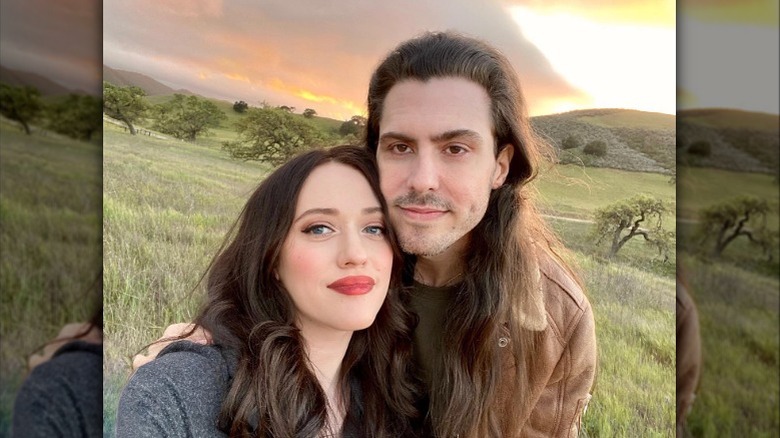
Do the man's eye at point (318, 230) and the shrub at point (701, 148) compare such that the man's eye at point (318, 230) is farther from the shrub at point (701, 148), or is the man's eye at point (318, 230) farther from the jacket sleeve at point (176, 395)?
the shrub at point (701, 148)

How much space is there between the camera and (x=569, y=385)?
3062mm

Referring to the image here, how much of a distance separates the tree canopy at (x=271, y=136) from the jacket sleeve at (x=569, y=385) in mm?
1322

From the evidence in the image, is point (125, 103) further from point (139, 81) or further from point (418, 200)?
point (418, 200)

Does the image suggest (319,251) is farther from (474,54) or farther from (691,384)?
(691,384)

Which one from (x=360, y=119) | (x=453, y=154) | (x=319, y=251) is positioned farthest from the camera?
(x=360, y=119)

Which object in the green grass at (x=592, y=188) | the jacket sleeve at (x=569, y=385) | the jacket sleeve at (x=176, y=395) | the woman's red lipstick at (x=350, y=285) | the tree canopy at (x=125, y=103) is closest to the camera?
the jacket sleeve at (x=176, y=395)

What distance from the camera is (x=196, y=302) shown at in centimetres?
359

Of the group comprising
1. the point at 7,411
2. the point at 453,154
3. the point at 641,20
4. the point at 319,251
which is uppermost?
the point at 641,20

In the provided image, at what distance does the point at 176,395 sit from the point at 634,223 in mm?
2009

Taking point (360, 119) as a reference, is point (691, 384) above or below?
below

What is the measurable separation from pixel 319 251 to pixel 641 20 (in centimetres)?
172

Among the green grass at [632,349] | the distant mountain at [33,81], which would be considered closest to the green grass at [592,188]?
the green grass at [632,349]

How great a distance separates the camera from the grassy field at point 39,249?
12.6 ft

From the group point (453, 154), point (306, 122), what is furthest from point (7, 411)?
point (453, 154)
